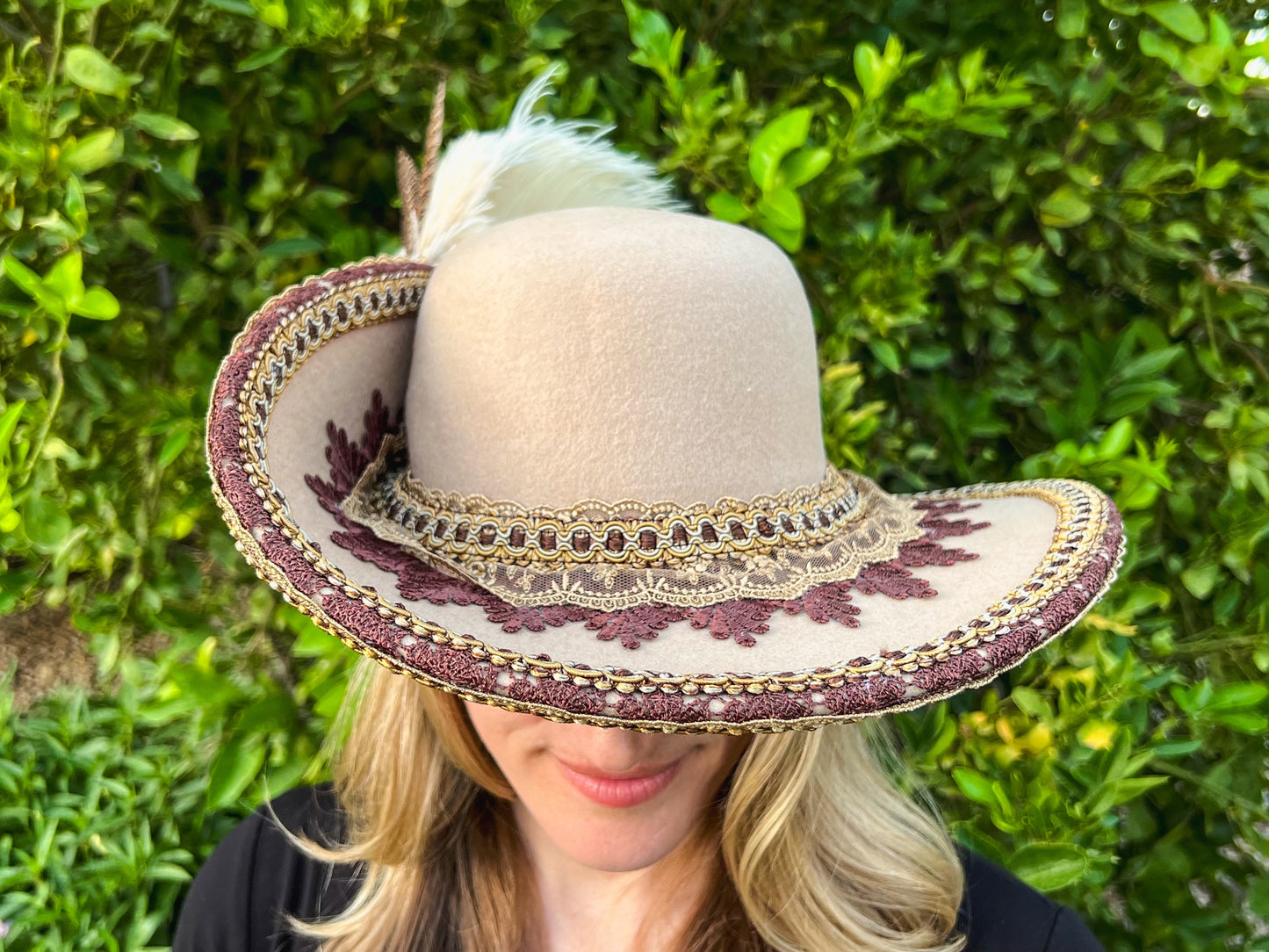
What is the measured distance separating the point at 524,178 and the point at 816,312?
2.21 feet

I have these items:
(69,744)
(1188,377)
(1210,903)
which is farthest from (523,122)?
(1210,903)

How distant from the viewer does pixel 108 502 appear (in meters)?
1.36

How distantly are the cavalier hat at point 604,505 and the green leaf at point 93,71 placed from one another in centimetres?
51

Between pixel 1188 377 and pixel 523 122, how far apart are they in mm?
1393

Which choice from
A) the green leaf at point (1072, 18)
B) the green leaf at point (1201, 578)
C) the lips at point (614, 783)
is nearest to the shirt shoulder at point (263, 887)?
the lips at point (614, 783)

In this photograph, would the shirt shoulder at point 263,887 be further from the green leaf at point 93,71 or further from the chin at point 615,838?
the green leaf at point 93,71

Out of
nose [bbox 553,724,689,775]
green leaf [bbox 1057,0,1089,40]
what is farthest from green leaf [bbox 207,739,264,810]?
green leaf [bbox 1057,0,1089,40]

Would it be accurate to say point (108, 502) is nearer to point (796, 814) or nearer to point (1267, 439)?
point (796, 814)

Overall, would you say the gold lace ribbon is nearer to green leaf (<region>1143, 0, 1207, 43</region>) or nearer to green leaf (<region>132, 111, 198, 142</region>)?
green leaf (<region>132, 111, 198, 142</region>)

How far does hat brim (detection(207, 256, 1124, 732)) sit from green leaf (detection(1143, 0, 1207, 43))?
81 cm

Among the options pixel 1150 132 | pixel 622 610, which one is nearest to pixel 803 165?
pixel 1150 132

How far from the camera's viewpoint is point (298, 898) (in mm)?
1333

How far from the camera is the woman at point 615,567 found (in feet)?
2.25

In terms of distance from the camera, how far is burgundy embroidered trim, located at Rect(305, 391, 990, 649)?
733mm
